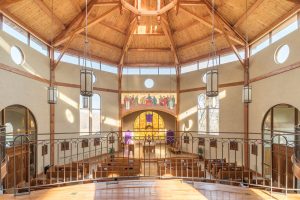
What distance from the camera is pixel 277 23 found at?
9.27m

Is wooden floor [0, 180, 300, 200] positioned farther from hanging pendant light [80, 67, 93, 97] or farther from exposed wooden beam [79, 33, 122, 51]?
exposed wooden beam [79, 33, 122, 51]

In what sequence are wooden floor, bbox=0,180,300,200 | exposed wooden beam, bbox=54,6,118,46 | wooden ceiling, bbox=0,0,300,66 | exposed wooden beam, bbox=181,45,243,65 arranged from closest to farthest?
wooden floor, bbox=0,180,300,200
wooden ceiling, bbox=0,0,300,66
exposed wooden beam, bbox=54,6,118,46
exposed wooden beam, bbox=181,45,243,65

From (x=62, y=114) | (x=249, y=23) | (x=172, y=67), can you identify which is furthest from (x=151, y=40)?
(x=62, y=114)

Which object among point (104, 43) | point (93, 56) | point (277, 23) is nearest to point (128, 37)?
point (104, 43)

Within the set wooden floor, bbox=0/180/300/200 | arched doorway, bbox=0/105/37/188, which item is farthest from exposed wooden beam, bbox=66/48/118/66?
wooden floor, bbox=0/180/300/200

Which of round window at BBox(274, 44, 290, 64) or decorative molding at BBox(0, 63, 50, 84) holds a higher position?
round window at BBox(274, 44, 290, 64)

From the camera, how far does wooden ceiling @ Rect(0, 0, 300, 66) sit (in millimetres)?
9359

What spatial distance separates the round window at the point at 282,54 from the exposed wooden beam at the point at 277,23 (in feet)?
3.31

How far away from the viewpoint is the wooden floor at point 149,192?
12.7ft

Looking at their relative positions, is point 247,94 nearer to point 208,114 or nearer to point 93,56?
point 208,114

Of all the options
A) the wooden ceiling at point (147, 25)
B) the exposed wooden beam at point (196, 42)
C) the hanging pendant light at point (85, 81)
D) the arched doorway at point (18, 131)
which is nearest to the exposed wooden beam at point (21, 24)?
the wooden ceiling at point (147, 25)

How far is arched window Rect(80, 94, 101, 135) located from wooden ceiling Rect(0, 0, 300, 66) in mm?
2878

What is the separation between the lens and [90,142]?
1358cm

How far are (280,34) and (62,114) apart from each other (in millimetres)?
11176
